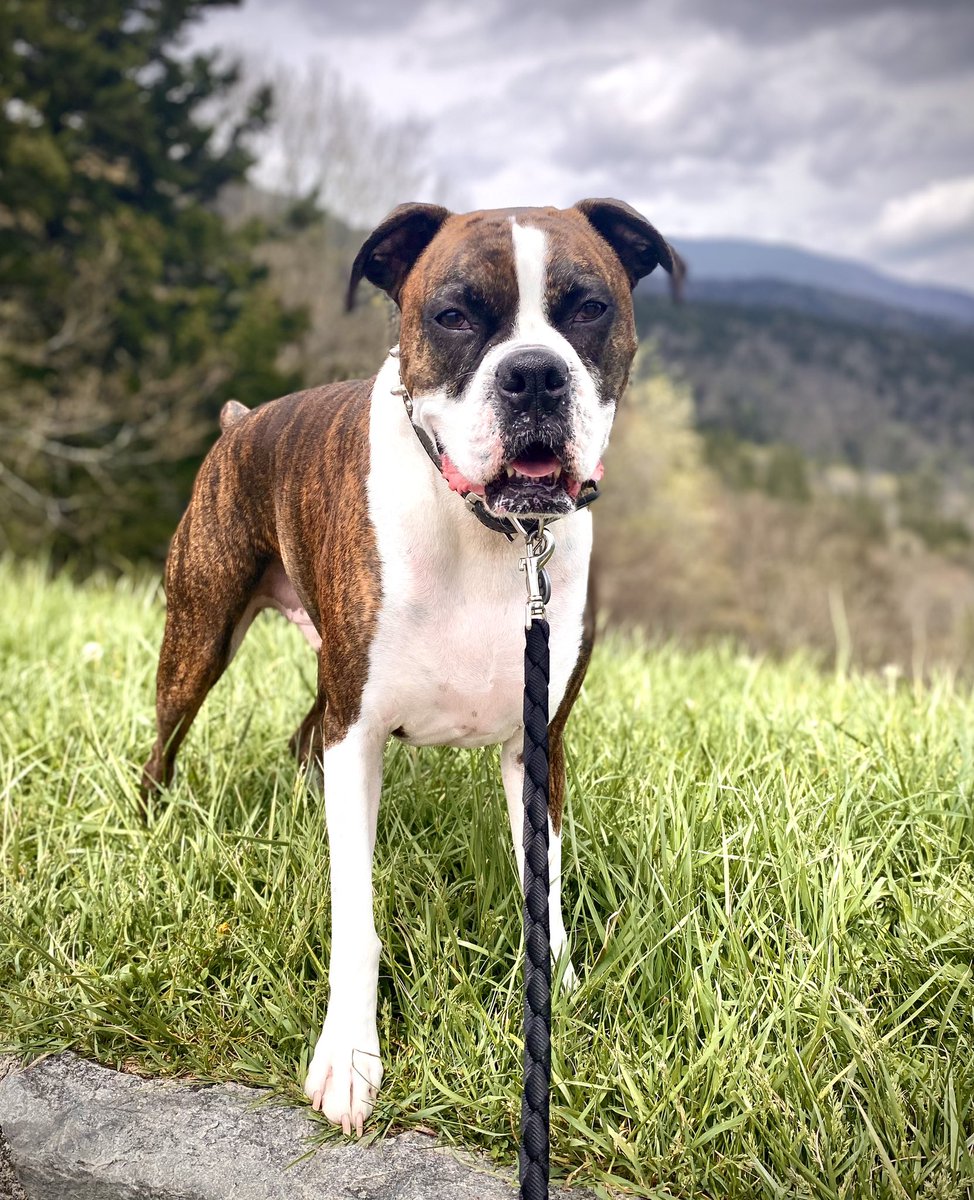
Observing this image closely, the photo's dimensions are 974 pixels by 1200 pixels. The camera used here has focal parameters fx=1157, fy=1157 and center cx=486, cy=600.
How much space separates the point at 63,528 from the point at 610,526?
610 inches

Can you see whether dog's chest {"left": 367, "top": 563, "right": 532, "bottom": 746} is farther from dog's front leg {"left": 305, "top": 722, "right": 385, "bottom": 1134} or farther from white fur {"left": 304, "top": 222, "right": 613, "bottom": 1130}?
dog's front leg {"left": 305, "top": 722, "right": 385, "bottom": 1134}

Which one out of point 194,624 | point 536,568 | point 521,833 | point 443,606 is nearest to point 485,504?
point 536,568

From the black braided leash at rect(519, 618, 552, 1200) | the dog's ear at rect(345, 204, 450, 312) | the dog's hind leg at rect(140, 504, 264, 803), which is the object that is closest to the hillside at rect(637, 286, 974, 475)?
the dog's hind leg at rect(140, 504, 264, 803)

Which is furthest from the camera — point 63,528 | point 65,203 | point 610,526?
point 610,526

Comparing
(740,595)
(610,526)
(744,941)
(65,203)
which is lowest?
(740,595)

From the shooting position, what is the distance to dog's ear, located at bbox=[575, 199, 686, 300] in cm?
254

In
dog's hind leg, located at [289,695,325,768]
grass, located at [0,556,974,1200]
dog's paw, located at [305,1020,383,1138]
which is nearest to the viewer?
grass, located at [0,556,974,1200]

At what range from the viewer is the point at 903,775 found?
11.0 feet

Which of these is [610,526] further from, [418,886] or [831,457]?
[418,886]

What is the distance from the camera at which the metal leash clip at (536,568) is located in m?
2.29

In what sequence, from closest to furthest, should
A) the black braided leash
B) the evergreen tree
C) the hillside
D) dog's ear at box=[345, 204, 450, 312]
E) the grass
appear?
the black braided leash
the grass
dog's ear at box=[345, 204, 450, 312]
the evergreen tree
the hillside

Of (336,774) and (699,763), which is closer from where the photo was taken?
(336,774)

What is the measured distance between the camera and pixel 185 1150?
2354 mm

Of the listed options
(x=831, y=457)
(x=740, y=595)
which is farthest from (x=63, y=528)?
(x=831, y=457)
